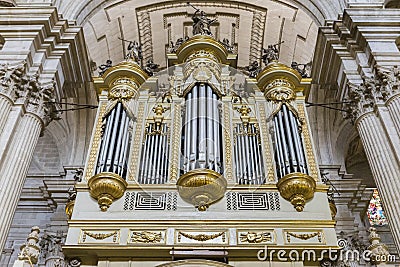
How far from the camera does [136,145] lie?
805 cm

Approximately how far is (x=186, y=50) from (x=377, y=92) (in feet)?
11.7

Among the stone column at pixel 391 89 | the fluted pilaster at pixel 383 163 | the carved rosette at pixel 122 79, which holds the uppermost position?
the carved rosette at pixel 122 79

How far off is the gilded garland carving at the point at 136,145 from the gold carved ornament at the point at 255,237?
5.98 feet

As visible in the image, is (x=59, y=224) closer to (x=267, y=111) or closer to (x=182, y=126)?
(x=182, y=126)

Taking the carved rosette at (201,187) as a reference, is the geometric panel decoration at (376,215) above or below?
above

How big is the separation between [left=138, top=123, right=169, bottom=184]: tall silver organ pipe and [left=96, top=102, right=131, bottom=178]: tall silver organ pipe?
0.87 feet

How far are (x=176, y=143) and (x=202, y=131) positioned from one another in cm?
47

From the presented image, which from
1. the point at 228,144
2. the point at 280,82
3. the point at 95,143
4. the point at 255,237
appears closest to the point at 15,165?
the point at 95,143

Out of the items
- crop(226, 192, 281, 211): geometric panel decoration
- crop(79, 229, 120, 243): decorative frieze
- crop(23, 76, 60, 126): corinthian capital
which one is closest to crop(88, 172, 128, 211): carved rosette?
crop(79, 229, 120, 243): decorative frieze

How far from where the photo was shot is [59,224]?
34.4 feet

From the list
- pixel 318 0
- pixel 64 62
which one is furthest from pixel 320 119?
pixel 64 62

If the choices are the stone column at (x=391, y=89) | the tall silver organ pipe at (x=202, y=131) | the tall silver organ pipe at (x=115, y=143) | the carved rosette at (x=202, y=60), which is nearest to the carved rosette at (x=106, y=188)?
the tall silver organ pipe at (x=115, y=143)

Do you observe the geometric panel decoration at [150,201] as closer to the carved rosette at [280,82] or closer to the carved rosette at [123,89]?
the carved rosette at [123,89]

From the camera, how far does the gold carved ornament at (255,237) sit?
6430mm
